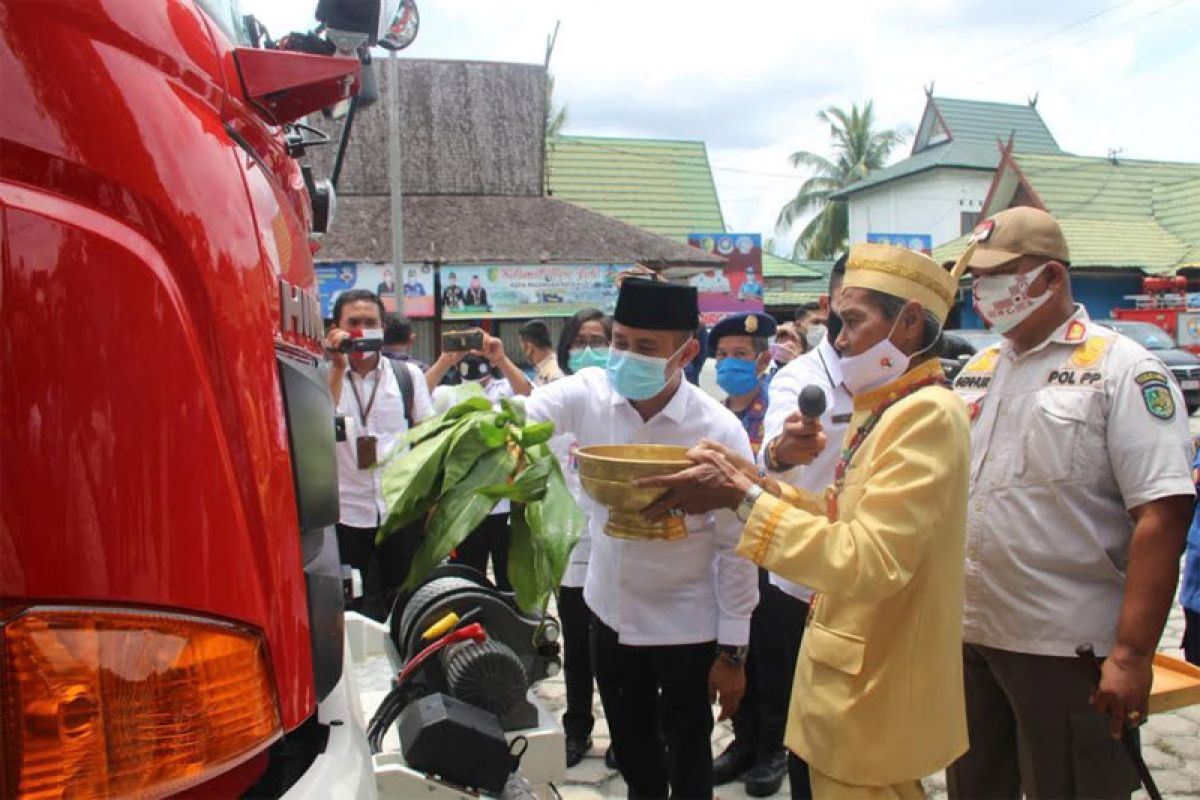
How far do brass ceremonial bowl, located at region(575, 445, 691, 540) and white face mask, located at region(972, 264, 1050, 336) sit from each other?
40.2 inches

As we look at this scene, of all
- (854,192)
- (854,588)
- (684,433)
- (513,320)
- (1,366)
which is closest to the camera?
(1,366)

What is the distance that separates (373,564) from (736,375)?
7.01 feet

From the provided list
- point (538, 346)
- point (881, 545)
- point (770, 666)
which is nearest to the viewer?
point (881, 545)

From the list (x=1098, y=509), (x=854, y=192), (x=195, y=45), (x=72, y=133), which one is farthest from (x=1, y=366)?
(x=854, y=192)

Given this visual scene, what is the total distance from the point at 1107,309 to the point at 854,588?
86.1 feet

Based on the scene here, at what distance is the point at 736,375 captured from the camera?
4.58 m

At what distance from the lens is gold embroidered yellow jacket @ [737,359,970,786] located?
79.7 inches

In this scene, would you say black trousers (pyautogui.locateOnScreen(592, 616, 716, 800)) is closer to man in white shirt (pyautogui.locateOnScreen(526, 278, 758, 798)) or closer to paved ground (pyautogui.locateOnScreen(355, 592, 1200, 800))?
man in white shirt (pyautogui.locateOnScreen(526, 278, 758, 798))

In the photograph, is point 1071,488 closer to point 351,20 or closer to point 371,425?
point 351,20

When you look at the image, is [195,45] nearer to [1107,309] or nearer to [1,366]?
[1,366]

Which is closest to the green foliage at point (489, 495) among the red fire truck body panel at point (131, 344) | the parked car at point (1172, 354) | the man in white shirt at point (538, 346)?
the red fire truck body panel at point (131, 344)

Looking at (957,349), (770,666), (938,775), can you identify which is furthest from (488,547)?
(957,349)

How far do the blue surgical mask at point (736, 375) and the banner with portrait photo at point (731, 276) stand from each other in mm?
13778

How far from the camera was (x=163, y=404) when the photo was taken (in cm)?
99
